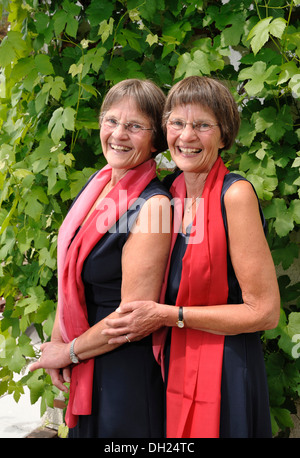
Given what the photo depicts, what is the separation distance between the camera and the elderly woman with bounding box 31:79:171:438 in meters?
1.24

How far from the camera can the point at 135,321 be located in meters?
1.22

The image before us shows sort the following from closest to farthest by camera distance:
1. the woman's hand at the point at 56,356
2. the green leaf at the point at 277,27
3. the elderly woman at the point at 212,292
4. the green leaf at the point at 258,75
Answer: the elderly woman at the point at 212,292 < the woman's hand at the point at 56,356 < the green leaf at the point at 277,27 < the green leaf at the point at 258,75

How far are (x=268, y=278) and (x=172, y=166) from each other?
1098 millimetres

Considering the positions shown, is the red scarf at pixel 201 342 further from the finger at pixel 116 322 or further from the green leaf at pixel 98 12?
the green leaf at pixel 98 12

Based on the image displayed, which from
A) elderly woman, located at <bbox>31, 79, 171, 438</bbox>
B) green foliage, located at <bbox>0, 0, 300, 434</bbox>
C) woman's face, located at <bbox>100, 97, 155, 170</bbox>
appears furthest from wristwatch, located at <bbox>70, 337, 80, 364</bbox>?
green foliage, located at <bbox>0, 0, 300, 434</bbox>

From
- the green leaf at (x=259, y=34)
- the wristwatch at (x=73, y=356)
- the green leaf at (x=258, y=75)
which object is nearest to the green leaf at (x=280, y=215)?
the green leaf at (x=258, y=75)

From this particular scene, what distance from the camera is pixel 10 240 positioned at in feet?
7.40

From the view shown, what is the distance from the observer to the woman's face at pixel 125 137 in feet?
4.22

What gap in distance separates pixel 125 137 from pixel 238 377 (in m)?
0.72

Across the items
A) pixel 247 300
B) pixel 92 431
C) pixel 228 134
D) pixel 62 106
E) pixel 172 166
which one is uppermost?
pixel 62 106

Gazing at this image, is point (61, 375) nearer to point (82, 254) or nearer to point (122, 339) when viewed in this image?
point (122, 339)

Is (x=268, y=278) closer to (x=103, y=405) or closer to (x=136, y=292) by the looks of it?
(x=136, y=292)

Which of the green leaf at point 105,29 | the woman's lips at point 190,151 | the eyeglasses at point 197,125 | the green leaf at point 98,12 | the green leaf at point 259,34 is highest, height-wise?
the green leaf at point 98,12

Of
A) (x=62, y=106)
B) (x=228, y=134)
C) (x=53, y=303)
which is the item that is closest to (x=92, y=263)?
(x=228, y=134)
